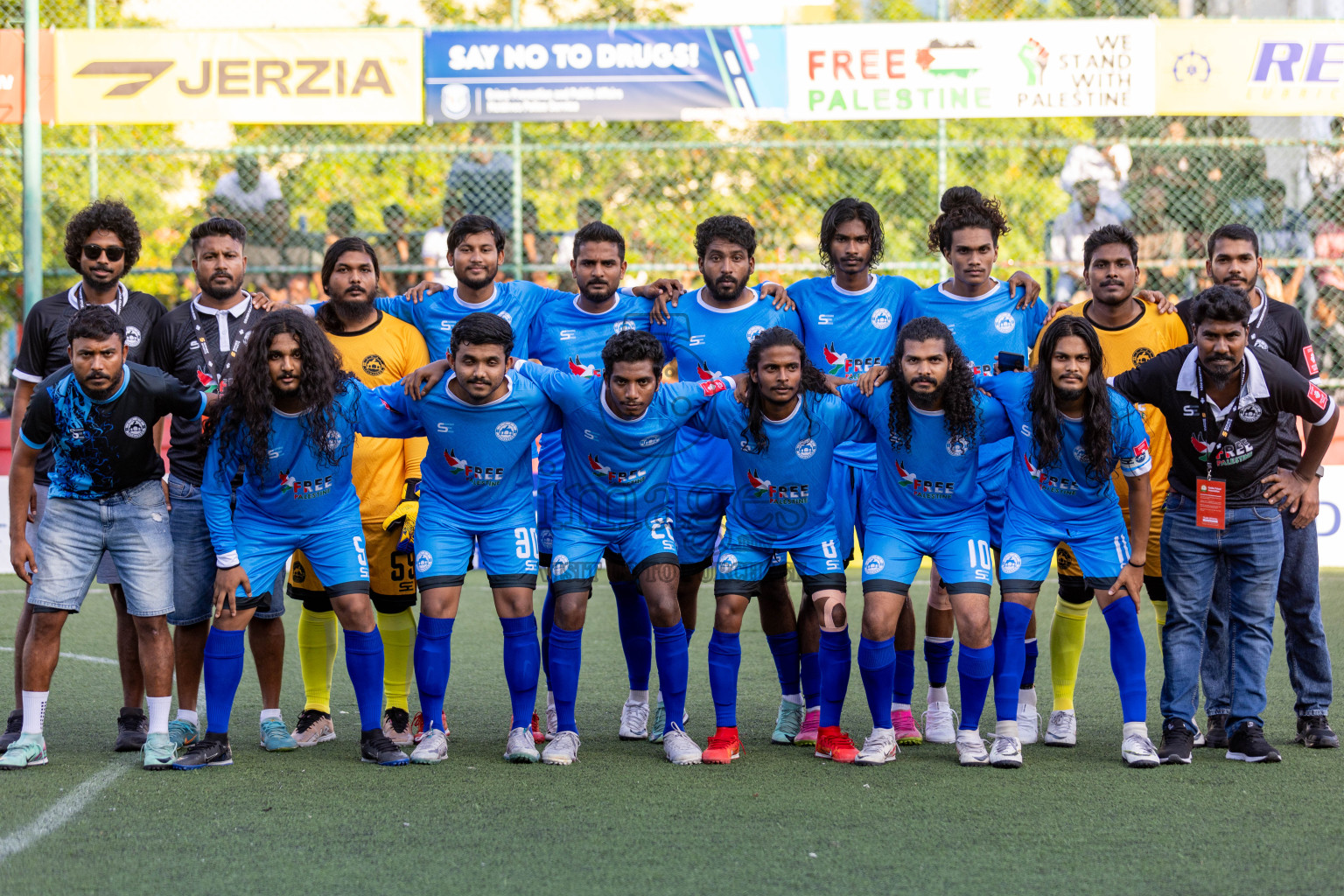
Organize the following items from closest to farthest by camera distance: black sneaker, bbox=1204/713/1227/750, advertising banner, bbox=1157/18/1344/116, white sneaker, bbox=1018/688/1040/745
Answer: black sneaker, bbox=1204/713/1227/750
white sneaker, bbox=1018/688/1040/745
advertising banner, bbox=1157/18/1344/116

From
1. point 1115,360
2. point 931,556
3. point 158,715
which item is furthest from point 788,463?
point 158,715

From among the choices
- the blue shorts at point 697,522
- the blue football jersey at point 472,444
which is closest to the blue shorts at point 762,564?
the blue shorts at point 697,522

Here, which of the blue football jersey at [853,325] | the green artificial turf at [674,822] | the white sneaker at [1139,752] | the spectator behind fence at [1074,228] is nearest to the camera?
the green artificial turf at [674,822]

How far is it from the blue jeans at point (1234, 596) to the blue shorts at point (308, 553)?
311 centimetres

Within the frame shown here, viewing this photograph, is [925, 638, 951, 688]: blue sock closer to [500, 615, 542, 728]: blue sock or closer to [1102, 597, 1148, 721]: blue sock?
[1102, 597, 1148, 721]: blue sock

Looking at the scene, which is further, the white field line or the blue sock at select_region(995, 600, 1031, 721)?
the blue sock at select_region(995, 600, 1031, 721)

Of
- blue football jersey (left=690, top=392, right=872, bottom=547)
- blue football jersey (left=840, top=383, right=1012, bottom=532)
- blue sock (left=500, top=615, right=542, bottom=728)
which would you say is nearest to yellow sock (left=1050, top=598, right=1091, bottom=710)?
blue football jersey (left=840, top=383, right=1012, bottom=532)

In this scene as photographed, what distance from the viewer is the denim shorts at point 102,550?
5.40 metres

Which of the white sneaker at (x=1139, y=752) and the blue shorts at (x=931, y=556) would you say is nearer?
the white sneaker at (x=1139, y=752)

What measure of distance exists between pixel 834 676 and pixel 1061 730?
0.99 meters

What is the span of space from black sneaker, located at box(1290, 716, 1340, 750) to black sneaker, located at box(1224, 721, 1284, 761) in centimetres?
28

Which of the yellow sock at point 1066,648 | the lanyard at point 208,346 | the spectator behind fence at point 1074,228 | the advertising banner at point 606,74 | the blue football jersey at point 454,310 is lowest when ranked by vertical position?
the yellow sock at point 1066,648

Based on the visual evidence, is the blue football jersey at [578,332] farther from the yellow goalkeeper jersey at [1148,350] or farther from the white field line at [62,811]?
the white field line at [62,811]

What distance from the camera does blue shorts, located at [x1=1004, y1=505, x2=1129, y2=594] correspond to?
5504 mm
